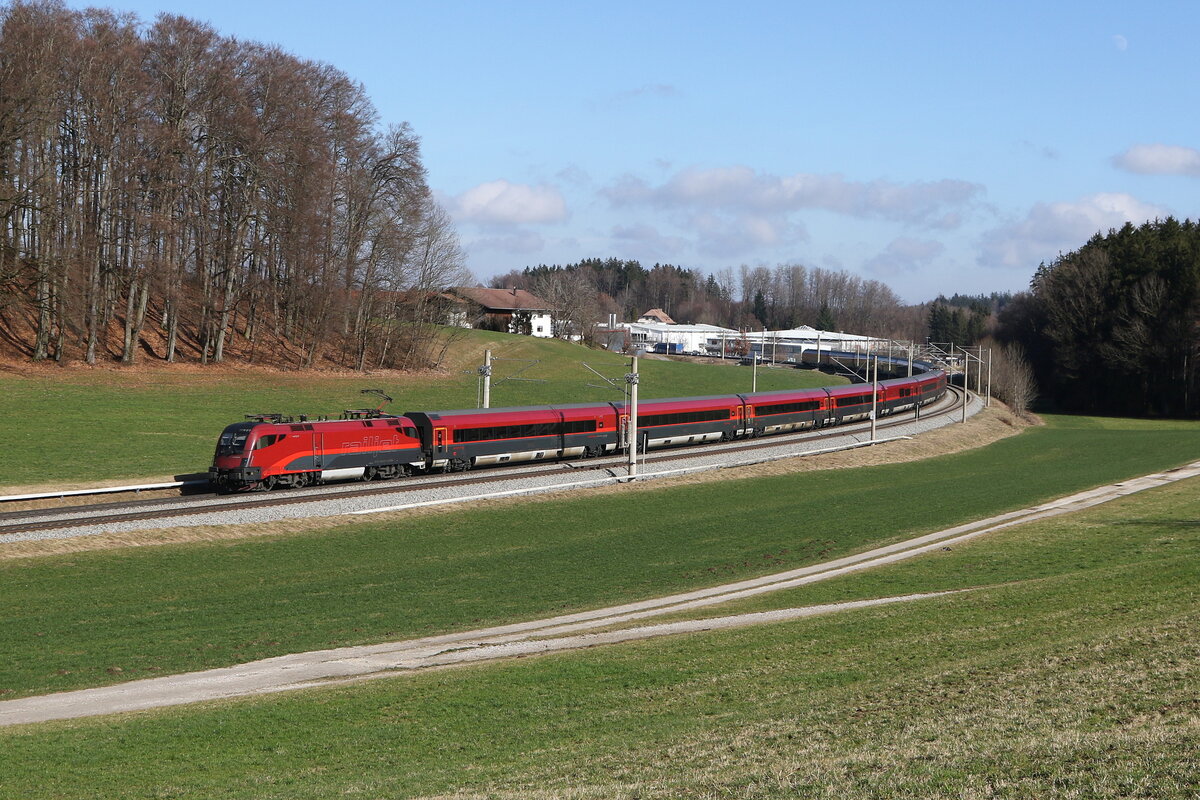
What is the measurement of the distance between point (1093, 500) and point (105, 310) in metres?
56.6

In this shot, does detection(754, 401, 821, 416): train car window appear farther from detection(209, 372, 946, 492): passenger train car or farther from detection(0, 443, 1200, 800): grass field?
detection(0, 443, 1200, 800): grass field

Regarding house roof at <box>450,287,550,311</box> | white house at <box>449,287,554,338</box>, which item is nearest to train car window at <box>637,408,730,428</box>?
white house at <box>449,287,554,338</box>

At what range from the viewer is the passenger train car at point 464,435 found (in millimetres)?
41969

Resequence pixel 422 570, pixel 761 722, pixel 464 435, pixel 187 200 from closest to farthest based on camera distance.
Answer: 1. pixel 761 722
2. pixel 422 570
3. pixel 464 435
4. pixel 187 200

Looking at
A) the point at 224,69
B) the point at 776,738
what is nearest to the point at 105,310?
the point at 224,69

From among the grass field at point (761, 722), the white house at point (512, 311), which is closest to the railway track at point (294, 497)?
the grass field at point (761, 722)

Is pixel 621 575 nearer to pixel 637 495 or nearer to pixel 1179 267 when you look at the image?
pixel 637 495

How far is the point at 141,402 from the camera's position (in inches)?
2339

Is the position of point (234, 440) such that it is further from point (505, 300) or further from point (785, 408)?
point (505, 300)

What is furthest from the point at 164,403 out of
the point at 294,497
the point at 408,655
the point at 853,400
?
the point at 853,400

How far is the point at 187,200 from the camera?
224ft

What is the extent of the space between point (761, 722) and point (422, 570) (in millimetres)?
18643

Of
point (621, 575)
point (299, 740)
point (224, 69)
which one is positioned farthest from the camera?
point (224, 69)

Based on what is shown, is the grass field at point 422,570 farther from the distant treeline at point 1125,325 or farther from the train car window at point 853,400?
the distant treeline at point 1125,325
